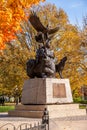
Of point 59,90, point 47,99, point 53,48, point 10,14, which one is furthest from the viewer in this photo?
point 53,48

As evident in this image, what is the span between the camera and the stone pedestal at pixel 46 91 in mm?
15539

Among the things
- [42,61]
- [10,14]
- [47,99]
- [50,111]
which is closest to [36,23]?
[42,61]

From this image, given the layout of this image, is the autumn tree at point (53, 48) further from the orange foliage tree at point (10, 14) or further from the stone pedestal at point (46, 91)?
the orange foliage tree at point (10, 14)

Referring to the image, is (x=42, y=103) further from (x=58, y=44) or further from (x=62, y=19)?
(x=62, y=19)

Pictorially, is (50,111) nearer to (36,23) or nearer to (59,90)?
(59,90)

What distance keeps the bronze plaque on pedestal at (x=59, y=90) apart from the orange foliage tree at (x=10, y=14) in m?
6.87

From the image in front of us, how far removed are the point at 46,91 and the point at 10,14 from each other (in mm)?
7428

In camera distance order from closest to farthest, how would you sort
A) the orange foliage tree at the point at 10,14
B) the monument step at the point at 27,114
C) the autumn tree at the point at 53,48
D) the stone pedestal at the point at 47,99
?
the orange foliage tree at the point at 10,14 < the monument step at the point at 27,114 < the stone pedestal at the point at 47,99 < the autumn tree at the point at 53,48

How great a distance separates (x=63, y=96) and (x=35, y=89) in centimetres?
150

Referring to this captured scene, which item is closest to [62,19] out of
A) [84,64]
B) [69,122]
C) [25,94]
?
[84,64]

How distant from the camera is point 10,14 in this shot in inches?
343

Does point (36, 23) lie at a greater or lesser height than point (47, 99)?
greater

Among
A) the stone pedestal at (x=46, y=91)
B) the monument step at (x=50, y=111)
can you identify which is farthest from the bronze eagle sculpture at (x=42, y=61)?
the monument step at (x=50, y=111)

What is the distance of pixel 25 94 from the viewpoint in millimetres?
16422
